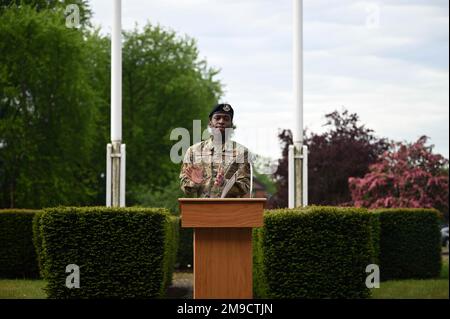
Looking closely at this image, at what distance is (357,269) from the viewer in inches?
525

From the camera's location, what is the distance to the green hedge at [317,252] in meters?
13.2

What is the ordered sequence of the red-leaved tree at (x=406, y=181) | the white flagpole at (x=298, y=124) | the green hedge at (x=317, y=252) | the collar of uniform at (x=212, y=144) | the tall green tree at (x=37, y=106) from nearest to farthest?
the collar of uniform at (x=212, y=144) → the green hedge at (x=317, y=252) → the white flagpole at (x=298, y=124) → the red-leaved tree at (x=406, y=181) → the tall green tree at (x=37, y=106)

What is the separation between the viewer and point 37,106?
31.0 metres

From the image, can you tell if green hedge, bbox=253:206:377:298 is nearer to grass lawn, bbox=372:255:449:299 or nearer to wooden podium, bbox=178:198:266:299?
grass lawn, bbox=372:255:449:299

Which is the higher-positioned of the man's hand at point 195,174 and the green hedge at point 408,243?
the man's hand at point 195,174

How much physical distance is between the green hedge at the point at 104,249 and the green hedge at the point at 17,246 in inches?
229

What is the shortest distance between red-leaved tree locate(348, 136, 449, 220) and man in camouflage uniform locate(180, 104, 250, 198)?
49.7ft

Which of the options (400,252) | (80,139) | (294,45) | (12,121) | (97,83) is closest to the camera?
(294,45)

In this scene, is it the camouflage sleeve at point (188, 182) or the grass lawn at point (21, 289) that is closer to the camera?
the camouflage sleeve at point (188, 182)

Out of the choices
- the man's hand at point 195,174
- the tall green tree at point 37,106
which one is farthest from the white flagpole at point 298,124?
the tall green tree at point 37,106

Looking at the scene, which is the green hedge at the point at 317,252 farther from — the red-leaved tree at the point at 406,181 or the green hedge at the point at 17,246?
the red-leaved tree at the point at 406,181

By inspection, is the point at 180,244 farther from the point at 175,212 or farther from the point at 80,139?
the point at 80,139
